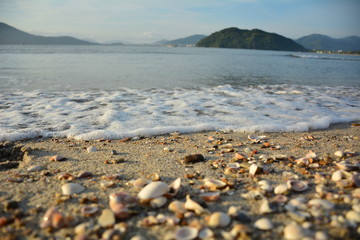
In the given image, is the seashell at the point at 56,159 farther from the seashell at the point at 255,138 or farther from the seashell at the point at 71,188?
the seashell at the point at 255,138

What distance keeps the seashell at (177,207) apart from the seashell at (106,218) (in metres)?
0.43

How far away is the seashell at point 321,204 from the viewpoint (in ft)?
6.22

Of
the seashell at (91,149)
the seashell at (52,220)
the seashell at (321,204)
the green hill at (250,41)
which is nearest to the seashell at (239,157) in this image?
the seashell at (321,204)

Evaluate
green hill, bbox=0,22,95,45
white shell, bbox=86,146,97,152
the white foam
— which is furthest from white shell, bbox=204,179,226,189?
green hill, bbox=0,22,95,45

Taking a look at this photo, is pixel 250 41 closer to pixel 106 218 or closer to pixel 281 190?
pixel 281 190

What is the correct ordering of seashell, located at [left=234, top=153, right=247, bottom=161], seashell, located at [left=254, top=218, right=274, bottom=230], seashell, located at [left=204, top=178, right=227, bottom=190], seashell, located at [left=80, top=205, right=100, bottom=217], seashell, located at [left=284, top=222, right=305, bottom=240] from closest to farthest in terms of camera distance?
1. seashell, located at [left=284, top=222, right=305, bottom=240]
2. seashell, located at [left=254, top=218, right=274, bottom=230]
3. seashell, located at [left=80, top=205, right=100, bottom=217]
4. seashell, located at [left=204, top=178, right=227, bottom=190]
5. seashell, located at [left=234, top=153, right=247, bottom=161]

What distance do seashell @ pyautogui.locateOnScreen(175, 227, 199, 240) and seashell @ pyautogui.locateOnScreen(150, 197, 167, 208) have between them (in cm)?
32

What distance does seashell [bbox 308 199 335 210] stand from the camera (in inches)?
74.7

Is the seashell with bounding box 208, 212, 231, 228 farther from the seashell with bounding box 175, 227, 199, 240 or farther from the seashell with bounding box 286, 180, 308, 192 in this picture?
the seashell with bounding box 286, 180, 308, 192

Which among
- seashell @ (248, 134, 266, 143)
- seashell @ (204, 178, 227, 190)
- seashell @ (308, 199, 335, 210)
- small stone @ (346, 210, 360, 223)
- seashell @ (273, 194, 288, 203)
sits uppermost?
small stone @ (346, 210, 360, 223)

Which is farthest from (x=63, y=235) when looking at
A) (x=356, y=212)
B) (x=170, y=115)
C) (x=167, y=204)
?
(x=170, y=115)

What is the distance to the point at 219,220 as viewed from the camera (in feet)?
5.64

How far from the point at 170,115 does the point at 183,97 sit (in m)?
2.31

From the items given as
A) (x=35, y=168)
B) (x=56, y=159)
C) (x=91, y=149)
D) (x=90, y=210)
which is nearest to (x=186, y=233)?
(x=90, y=210)
